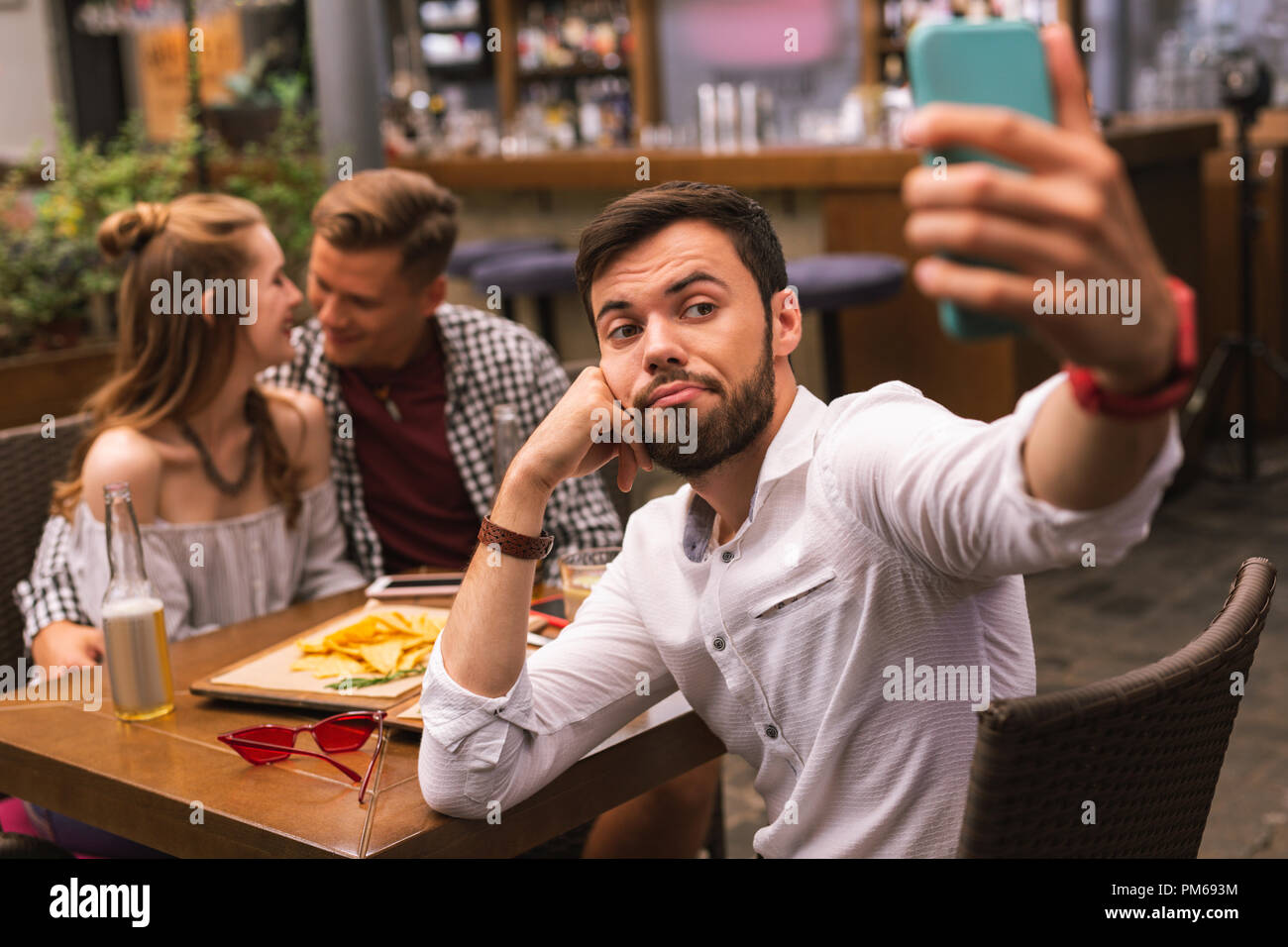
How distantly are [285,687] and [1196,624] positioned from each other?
2857 millimetres

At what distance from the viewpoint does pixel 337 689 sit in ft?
5.30

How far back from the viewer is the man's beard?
1.35 m

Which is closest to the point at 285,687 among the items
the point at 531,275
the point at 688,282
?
the point at 688,282

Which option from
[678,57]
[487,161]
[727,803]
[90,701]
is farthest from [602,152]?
[90,701]

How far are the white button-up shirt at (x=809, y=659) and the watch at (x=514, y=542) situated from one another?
13cm

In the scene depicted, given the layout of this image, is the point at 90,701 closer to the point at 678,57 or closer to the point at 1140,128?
the point at 1140,128

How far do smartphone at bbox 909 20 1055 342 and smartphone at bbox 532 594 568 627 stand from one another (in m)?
1.05

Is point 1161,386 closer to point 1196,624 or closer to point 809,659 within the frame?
point 809,659

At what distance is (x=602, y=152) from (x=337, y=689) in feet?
14.3

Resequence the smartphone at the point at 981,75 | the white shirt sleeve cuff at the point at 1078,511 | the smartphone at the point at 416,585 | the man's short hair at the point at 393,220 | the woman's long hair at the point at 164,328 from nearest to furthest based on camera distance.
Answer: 1. the smartphone at the point at 981,75
2. the white shirt sleeve cuff at the point at 1078,511
3. the smartphone at the point at 416,585
4. the woman's long hair at the point at 164,328
5. the man's short hair at the point at 393,220

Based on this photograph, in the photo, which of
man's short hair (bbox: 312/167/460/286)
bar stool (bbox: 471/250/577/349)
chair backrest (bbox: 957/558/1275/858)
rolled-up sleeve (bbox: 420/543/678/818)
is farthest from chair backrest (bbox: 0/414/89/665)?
bar stool (bbox: 471/250/577/349)

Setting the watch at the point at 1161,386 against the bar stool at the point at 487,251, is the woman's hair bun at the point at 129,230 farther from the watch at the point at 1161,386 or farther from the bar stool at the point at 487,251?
the bar stool at the point at 487,251

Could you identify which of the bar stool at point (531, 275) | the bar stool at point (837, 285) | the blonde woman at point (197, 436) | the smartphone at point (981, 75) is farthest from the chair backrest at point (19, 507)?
the bar stool at point (531, 275)

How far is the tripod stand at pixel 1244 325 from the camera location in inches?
187
